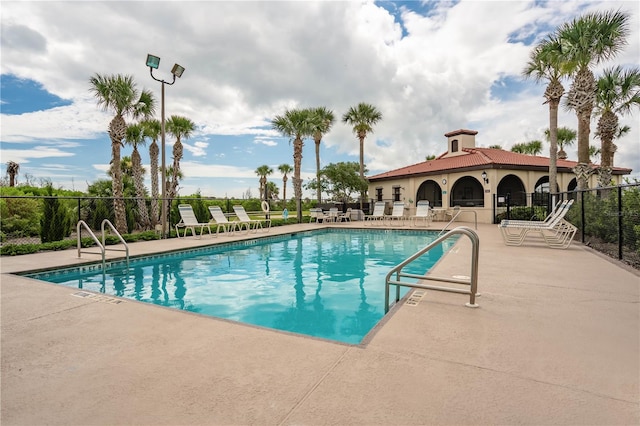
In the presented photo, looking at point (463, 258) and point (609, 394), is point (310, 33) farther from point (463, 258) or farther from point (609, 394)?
point (609, 394)

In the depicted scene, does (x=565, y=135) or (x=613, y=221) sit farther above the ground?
(x=565, y=135)

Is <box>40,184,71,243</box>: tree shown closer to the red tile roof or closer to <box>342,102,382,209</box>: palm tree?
<box>342,102,382,209</box>: palm tree

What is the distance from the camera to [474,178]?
24.5 metres

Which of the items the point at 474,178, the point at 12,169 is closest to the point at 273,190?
the point at 12,169

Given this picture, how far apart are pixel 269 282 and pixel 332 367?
4213 mm

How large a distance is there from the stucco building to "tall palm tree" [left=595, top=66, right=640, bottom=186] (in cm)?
444

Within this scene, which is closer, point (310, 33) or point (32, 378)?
point (32, 378)

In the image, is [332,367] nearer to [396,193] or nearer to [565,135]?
[396,193]

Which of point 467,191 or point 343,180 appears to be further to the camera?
point 467,191

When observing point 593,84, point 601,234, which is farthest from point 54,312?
point 593,84

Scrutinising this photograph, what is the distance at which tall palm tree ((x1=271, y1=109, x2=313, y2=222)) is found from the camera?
19.2 meters

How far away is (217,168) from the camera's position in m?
32.8

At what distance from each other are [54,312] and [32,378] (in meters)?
1.73

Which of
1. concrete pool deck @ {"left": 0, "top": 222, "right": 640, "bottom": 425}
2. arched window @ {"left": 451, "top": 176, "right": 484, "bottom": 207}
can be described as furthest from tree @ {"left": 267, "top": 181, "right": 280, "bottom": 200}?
concrete pool deck @ {"left": 0, "top": 222, "right": 640, "bottom": 425}
